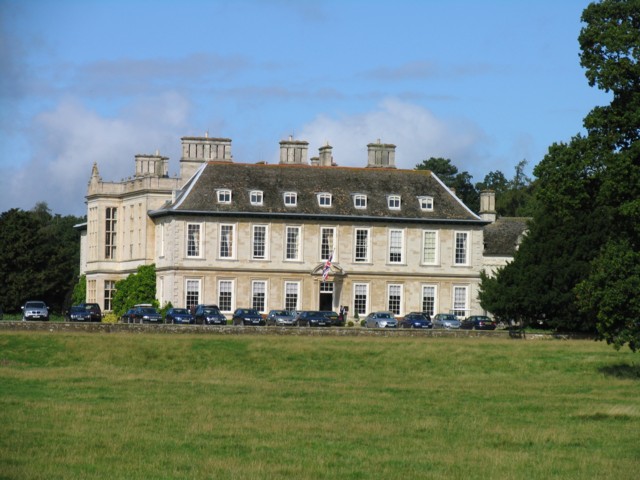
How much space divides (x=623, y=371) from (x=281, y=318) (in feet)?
90.2

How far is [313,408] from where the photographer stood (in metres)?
37.0

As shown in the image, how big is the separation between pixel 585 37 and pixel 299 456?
2457 centimetres

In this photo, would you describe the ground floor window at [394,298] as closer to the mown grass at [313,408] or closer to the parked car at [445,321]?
the parked car at [445,321]

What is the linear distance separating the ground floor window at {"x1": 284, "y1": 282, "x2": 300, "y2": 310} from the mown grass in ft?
75.8

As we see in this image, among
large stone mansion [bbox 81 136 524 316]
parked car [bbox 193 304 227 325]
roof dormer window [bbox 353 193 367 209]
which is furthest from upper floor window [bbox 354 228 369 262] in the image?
parked car [bbox 193 304 227 325]

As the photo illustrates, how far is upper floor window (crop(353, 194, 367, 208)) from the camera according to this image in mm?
87938

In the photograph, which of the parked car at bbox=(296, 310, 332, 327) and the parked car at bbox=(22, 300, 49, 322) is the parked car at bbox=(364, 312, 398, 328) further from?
the parked car at bbox=(22, 300, 49, 322)

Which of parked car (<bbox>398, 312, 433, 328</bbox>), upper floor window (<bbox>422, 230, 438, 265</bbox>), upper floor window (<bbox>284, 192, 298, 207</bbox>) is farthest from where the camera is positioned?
upper floor window (<bbox>422, 230, 438, 265</bbox>)

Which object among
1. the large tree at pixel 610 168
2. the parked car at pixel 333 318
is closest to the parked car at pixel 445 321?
the parked car at pixel 333 318

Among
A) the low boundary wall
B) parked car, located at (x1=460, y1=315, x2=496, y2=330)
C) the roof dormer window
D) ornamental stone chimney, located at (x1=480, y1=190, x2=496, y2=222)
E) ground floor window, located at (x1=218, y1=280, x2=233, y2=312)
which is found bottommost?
Result: the low boundary wall

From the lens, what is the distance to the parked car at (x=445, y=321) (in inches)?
3088

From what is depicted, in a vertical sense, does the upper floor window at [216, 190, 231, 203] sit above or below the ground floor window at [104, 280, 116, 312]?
above

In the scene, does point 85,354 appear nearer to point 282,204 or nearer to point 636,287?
point 636,287

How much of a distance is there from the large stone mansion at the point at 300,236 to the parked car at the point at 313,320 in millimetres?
11301
